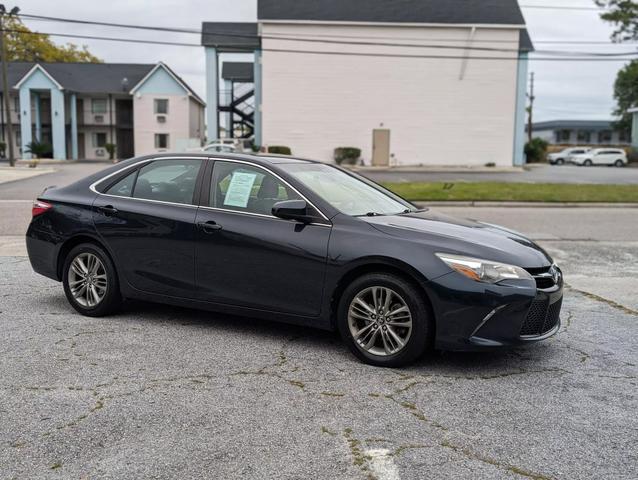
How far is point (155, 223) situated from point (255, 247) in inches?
40.9

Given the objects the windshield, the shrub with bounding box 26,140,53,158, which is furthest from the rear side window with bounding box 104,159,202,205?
the shrub with bounding box 26,140,53,158

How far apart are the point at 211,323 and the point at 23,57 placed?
2984 inches

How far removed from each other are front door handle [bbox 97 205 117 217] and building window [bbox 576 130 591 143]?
104932 mm

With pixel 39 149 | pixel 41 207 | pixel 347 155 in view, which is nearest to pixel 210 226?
pixel 41 207

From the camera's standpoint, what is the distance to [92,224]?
20.1ft

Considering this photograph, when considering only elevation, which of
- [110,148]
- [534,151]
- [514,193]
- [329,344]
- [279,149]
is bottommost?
[329,344]

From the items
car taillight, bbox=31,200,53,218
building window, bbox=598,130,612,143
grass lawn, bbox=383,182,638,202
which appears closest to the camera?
car taillight, bbox=31,200,53,218

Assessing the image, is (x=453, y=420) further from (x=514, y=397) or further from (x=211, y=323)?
(x=211, y=323)

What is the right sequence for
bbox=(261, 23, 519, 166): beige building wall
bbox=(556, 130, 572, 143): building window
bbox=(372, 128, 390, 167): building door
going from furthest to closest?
bbox=(556, 130, 572, 143): building window → bbox=(372, 128, 390, 167): building door → bbox=(261, 23, 519, 166): beige building wall

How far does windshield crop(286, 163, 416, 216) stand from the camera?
552cm

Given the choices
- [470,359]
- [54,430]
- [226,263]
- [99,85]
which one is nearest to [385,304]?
[470,359]

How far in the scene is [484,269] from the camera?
185 inches

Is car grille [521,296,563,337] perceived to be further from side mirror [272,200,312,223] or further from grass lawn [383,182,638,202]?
grass lawn [383,182,638,202]

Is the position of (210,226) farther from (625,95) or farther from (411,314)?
(625,95)
